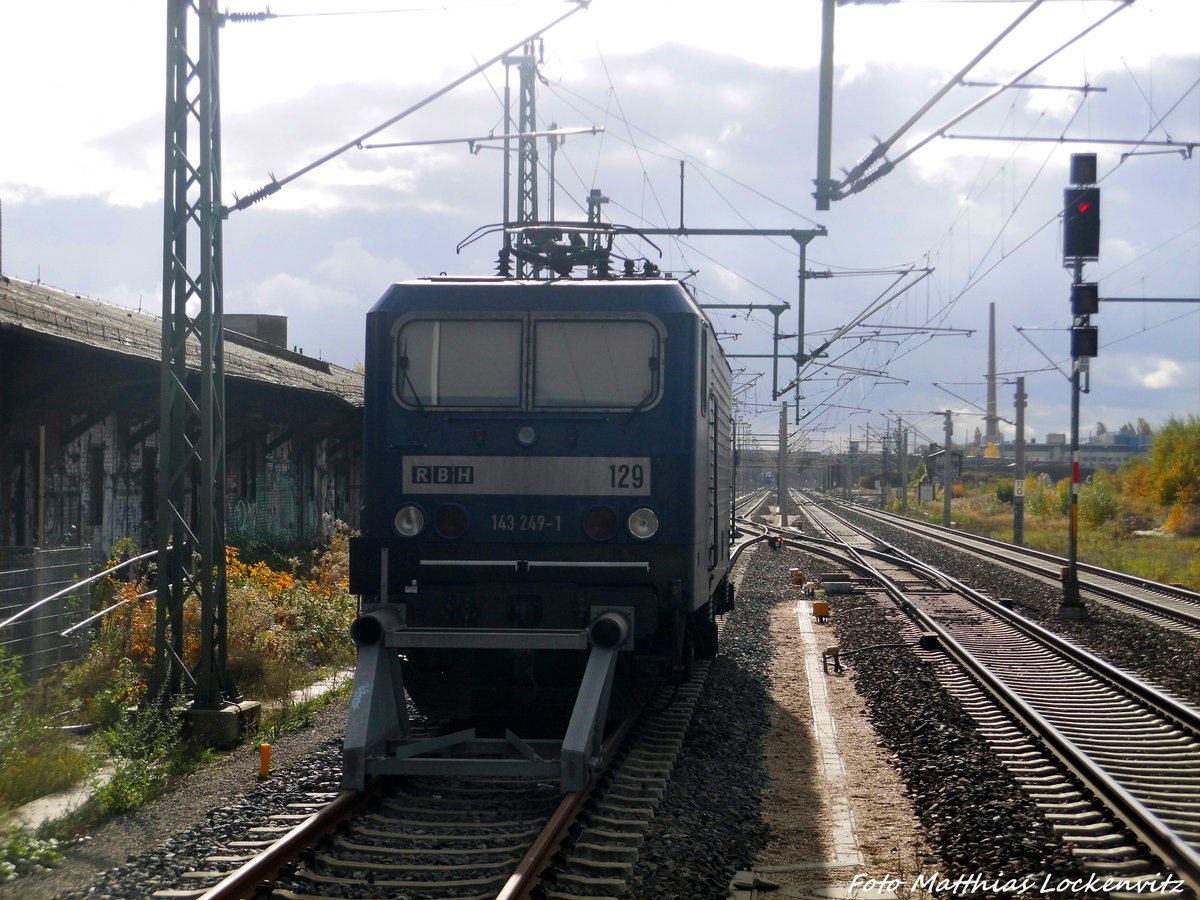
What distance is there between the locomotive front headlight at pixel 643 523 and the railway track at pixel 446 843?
1.51 m

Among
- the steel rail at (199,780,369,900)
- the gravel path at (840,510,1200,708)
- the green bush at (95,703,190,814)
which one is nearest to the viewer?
the steel rail at (199,780,369,900)

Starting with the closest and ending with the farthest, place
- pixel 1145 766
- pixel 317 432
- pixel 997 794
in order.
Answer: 1. pixel 997 794
2. pixel 1145 766
3. pixel 317 432

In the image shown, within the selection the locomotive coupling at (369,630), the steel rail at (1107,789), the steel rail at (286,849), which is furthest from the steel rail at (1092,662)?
the steel rail at (286,849)

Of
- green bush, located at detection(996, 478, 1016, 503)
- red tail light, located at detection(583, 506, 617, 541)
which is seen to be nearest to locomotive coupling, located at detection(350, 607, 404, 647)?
red tail light, located at detection(583, 506, 617, 541)

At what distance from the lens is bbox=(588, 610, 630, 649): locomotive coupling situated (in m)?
7.77

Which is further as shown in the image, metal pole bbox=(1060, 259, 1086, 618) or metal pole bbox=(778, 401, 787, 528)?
metal pole bbox=(778, 401, 787, 528)

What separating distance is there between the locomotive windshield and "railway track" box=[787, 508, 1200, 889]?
3.69m

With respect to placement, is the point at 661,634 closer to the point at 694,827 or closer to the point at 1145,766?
the point at 694,827

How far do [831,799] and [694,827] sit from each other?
1.46 metres

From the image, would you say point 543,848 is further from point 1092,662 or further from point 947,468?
point 947,468

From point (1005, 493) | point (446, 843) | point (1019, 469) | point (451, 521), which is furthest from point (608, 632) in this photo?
point (1005, 493)

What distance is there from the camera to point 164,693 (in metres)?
9.66

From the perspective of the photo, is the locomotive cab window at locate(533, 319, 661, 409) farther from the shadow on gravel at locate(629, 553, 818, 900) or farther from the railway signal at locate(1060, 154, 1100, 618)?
the railway signal at locate(1060, 154, 1100, 618)

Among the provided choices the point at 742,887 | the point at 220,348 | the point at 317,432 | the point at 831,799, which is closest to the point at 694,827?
the point at 742,887
